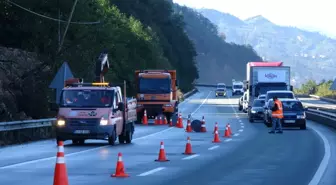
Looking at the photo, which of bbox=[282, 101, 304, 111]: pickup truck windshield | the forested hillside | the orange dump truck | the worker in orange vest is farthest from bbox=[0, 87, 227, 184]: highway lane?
the orange dump truck

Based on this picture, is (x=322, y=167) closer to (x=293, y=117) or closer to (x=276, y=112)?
(x=276, y=112)

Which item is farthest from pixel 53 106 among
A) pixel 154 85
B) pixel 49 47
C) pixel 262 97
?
pixel 262 97

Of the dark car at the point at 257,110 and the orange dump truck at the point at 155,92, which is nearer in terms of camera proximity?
the orange dump truck at the point at 155,92

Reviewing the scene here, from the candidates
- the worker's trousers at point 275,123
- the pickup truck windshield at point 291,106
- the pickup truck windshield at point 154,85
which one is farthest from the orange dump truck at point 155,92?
the worker's trousers at point 275,123

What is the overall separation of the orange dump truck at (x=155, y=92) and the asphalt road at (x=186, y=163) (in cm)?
1777

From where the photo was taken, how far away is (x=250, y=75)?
193ft

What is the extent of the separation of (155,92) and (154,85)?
1.23ft

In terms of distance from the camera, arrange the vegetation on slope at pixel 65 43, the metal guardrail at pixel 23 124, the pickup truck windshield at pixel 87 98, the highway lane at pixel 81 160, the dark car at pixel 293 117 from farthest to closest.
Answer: the dark car at pixel 293 117, the vegetation on slope at pixel 65 43, the metal guardrail at pixel 23 124, the pickup truck windshield at pixel 87 98, the highway lane at pixel 81 160

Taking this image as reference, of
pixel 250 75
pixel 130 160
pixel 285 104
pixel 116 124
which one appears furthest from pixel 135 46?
pixel 130 160

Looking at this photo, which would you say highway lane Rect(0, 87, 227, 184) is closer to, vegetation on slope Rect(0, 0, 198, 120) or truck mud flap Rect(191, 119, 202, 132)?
truck mud flap Rect(191, 119, 202, 132)

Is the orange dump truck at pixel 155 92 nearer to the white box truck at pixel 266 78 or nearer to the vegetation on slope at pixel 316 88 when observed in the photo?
the white box truck at pixel 266 78

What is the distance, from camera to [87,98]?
1185 inches

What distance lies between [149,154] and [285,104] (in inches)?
795

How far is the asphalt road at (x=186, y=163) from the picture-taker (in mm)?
17719
